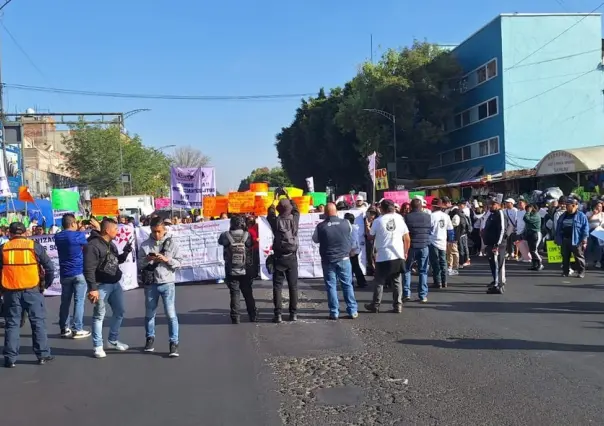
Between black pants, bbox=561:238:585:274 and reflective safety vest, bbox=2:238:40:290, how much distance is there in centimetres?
1068

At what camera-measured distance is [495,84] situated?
139 feet

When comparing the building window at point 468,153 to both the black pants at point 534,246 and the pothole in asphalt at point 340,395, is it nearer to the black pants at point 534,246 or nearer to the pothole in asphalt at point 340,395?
the black pants at point 534,246

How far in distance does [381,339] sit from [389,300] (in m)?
3.03

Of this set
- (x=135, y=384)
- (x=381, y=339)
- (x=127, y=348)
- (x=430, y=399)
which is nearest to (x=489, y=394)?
(x=430, y=399)

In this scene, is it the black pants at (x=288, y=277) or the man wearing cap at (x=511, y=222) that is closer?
the black pants at (x=288, y=277)

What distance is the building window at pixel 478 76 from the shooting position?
140 feet

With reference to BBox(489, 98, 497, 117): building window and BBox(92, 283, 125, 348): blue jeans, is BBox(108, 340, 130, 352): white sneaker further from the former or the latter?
BBox(489, 98, 497, 117): building window

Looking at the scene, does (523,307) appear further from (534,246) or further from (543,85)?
(543,85)

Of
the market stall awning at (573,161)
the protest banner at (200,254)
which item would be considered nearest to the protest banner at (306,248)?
the protest banner at (200,254)

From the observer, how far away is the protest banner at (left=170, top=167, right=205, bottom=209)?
18.5m

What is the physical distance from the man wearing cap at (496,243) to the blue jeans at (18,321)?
7.73 metres

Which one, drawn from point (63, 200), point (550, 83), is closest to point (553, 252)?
point (63, 200)

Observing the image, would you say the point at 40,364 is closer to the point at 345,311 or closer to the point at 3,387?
the point at 3,387

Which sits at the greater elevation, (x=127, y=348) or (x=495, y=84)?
(x=495, y=84)
